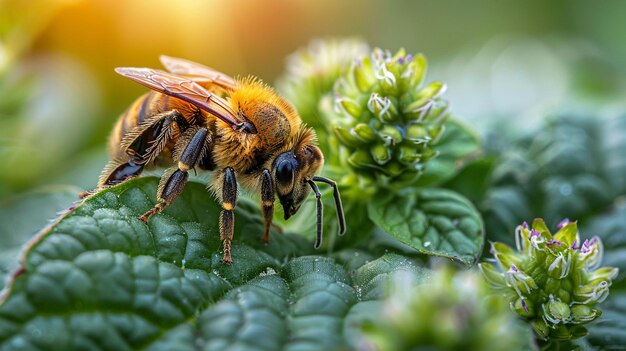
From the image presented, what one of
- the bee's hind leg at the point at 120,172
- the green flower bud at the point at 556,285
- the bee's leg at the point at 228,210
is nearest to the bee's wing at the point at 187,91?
the bee's leg at the point at 228,210

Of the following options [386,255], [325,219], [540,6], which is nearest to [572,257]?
[386,255]

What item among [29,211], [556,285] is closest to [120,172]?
[29,211]

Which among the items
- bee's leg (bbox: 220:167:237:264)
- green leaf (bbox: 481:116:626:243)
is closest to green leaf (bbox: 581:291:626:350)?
green leaf (bbox: 481:116:626:243)

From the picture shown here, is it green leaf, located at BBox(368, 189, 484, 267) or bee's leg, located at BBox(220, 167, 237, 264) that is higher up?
bee's leg, located at BBox(220, 167, 237, 264)

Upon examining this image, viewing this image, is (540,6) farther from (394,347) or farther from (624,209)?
(394,347)

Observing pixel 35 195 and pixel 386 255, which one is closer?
pixel 386 255

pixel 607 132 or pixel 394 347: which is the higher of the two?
pixel 394 347

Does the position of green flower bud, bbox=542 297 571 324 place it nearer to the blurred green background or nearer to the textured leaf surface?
the textured leaf surface
